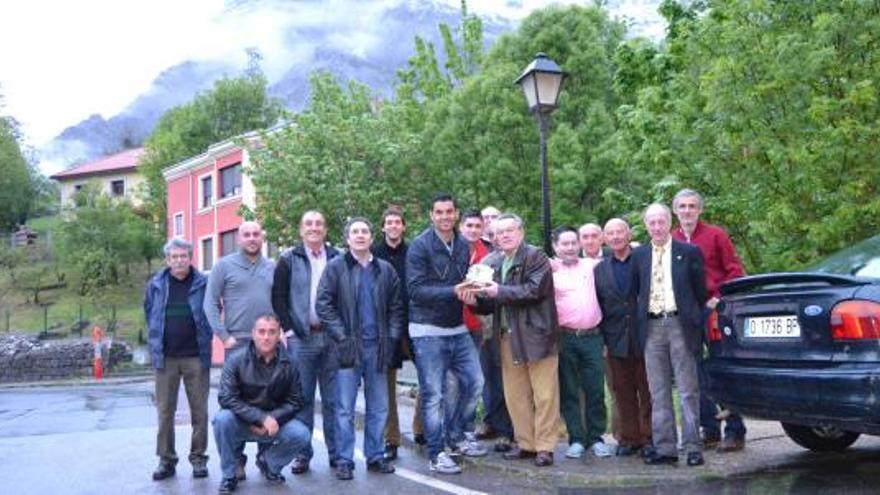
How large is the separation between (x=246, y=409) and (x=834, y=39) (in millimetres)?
8239

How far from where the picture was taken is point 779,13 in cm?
1114

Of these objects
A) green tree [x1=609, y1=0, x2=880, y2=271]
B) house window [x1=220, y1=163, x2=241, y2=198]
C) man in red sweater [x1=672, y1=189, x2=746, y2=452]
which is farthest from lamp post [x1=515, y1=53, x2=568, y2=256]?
house window [x1=220, y1=163, x2=241, y2=198]

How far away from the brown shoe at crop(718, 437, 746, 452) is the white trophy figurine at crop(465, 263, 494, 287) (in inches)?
87.8

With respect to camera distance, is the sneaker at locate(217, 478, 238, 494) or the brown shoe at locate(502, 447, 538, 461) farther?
the brown shoe at locate(502, 447, 538, 461)

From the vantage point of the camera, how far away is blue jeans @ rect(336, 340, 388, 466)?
6668 millimetres

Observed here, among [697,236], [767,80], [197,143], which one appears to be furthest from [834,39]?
[197,143]

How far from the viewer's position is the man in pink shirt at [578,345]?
6863mm

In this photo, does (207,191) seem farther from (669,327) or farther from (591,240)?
(669,327)

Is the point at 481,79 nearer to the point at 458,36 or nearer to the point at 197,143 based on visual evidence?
the point at 458,36

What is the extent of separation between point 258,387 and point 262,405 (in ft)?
0.45

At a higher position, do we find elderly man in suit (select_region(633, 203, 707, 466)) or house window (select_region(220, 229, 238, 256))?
house window (select_region(220, 229, 238, 256))

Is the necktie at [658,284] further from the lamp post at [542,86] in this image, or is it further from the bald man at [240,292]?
the lamp post at [542,86]

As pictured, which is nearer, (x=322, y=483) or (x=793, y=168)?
(x=322, y=483)

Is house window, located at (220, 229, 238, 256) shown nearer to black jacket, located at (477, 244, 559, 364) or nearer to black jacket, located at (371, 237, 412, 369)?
black jacket, located at (371, 237, 412, 369)
